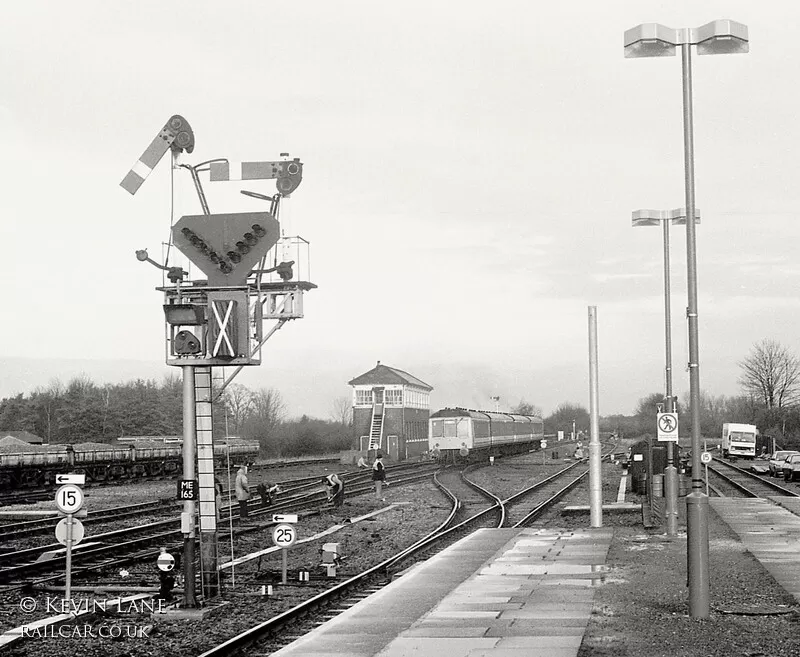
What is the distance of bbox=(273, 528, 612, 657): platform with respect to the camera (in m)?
10.2

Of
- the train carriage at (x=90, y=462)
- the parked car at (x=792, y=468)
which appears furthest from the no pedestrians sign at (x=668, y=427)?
the parked car at (x=792, y=468)

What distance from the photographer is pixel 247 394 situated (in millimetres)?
101500

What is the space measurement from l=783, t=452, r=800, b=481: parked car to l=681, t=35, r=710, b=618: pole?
1389 inches

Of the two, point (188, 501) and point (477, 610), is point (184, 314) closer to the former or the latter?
point (188, 501)

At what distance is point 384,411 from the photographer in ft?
213

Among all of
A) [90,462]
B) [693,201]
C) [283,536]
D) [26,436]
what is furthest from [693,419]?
[26,436]

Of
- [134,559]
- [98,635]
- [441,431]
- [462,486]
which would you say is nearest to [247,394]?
[441,431]

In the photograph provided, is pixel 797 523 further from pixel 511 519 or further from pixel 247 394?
pixel 247 394

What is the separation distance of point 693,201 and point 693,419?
2.47 m

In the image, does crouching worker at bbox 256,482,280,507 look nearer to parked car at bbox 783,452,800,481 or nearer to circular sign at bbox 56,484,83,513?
circular sign at bbox 56,484,83,513

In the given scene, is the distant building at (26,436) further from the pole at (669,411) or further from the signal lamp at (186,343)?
the signal lamp at (186,343)

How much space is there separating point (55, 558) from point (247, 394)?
84126 millimetres

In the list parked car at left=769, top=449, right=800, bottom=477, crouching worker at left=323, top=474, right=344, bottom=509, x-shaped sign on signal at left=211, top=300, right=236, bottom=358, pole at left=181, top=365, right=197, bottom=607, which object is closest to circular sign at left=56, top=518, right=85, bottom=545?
pole at left=181, top=365, right=197, bottom=607

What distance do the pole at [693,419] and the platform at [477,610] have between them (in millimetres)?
1281
